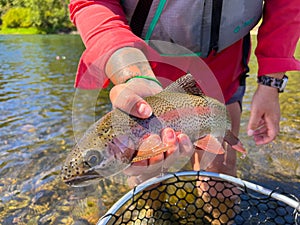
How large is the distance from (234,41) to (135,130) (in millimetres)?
1455

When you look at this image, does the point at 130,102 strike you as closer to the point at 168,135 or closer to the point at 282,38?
the point at 168,135

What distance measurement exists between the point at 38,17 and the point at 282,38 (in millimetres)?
52791

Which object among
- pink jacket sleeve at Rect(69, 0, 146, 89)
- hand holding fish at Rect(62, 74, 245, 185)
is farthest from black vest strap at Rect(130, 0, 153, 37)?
hand holding fish at Rect(62, 74, 245, 185)

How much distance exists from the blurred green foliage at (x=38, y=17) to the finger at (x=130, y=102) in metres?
49.9

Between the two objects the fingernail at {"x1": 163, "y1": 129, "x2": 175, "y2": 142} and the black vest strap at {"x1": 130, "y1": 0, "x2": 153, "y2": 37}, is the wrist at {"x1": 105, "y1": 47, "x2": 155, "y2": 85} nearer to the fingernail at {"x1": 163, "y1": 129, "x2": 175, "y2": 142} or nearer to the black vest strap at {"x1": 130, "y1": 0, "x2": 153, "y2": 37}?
the fingernail at {"x1": 163, "y1": 129, "x2": 175, "y2": 142}

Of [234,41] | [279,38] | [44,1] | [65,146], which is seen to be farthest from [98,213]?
[44,1]

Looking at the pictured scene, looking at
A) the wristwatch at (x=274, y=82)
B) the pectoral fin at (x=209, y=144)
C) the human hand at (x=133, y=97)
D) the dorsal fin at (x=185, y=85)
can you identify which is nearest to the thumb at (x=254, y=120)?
the wristwatch at (x=274, y=82)

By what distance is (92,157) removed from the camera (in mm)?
1854

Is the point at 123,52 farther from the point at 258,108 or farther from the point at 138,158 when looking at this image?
the point at 258,108

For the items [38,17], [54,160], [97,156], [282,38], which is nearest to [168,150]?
[97,156]

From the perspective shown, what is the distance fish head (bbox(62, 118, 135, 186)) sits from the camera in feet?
6.09

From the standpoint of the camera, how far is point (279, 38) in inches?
102

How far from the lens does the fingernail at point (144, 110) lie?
1.73 m

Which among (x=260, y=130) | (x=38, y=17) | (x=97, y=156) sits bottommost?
(x=38, y=17)
